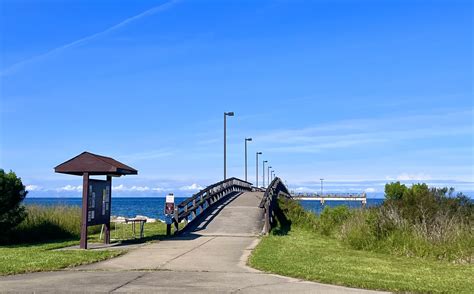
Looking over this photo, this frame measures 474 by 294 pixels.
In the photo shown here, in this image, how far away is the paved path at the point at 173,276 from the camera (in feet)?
33.0

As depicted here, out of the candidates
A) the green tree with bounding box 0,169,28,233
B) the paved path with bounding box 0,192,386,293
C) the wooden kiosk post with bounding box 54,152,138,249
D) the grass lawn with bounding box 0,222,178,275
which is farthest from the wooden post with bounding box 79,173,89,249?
the green tree with bounding box 0,169,28,233

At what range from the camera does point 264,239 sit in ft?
65.3

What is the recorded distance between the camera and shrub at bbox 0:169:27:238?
751 inches

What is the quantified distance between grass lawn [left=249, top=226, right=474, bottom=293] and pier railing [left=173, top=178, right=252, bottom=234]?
239 inches

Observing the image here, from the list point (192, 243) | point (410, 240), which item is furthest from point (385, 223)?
point (192, 243)

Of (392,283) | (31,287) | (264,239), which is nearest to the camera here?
(31,287)

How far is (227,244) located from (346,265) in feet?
18.4

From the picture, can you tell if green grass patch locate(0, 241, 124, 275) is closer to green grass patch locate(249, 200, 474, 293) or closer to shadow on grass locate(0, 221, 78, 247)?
shadow on grass locate(0, 221, 78, 247)

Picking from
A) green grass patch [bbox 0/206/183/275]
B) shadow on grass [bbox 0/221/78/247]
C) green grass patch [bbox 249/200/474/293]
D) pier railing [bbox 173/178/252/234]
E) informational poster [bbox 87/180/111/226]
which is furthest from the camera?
pier railing [bbox 173/178/252/234]

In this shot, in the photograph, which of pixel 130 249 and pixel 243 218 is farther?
pixel 243 218

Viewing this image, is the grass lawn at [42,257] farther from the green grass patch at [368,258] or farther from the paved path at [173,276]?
the green grass patch at [368,258]

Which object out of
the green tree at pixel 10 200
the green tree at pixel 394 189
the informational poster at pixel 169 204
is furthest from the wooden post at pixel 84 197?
the green tree at pixel 394 189

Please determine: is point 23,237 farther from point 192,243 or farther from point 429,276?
point 429,276

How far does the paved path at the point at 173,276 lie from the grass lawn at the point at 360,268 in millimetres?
565
